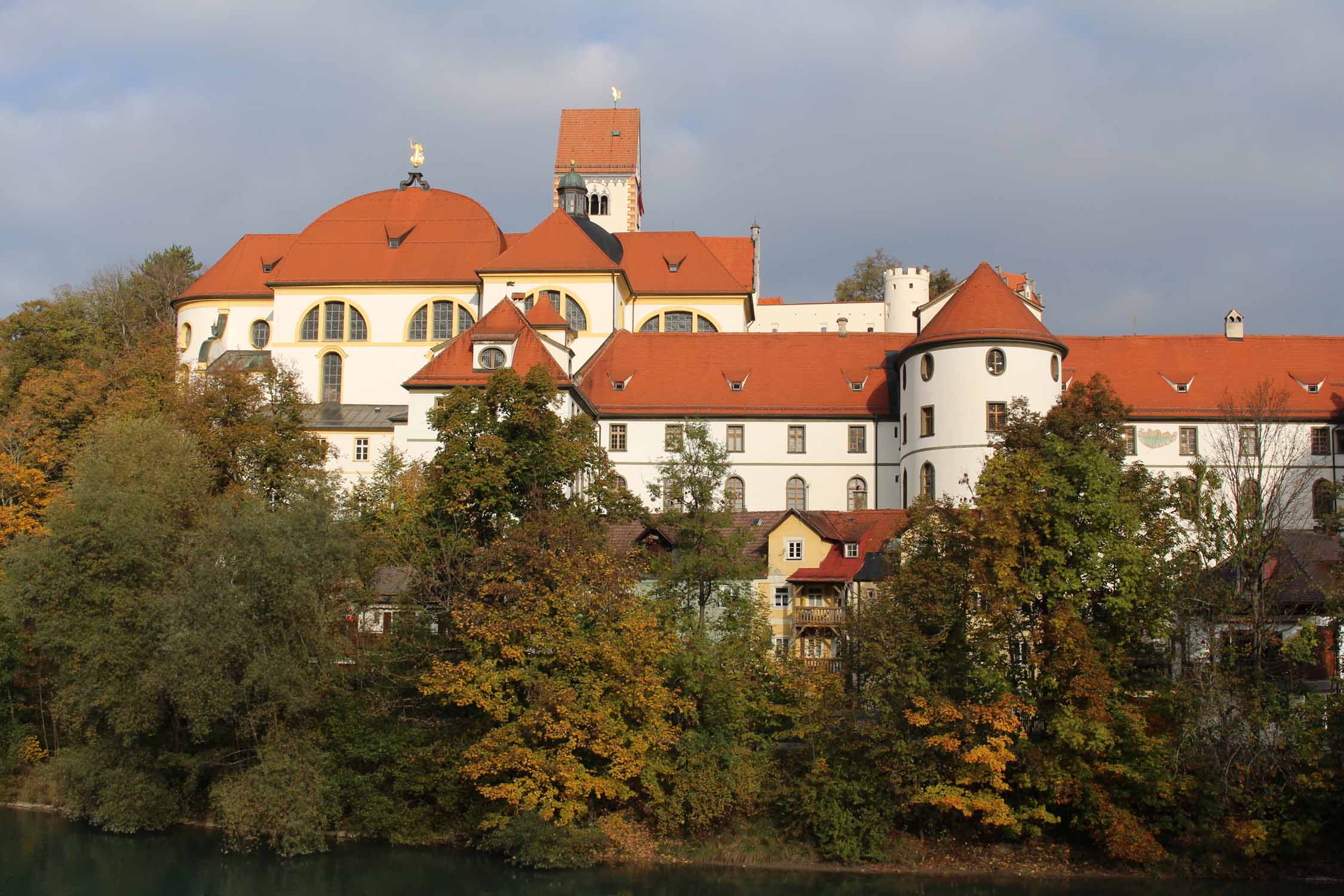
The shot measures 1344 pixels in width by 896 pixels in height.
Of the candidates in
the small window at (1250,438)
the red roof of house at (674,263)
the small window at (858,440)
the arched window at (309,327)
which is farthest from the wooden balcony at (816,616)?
the arched window at (309,327)

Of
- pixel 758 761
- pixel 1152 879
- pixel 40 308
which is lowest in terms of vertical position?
pixel 1152 879

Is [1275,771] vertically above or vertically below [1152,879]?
above

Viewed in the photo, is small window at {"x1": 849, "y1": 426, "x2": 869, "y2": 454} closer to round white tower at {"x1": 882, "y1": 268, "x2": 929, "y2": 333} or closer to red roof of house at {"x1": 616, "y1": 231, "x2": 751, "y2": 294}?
red roof of house at {"x1": 616, "y1": 231, "x2": 751, "y2": 294}

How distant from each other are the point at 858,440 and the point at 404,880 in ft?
71.3

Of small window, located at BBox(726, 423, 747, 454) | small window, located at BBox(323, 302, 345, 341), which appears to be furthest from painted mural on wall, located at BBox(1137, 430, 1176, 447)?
small window, located at BBox(323, 302, 345, 341)

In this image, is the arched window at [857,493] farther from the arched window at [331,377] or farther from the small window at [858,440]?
the arched window at [331,377]

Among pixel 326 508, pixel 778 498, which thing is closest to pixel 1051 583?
pixel 326 508

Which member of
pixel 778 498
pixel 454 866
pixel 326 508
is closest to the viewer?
pixel 454 866

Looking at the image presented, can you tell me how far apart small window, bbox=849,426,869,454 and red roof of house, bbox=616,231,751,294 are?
9.85 metres

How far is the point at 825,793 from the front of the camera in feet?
87.8

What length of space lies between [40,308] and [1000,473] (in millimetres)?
38552

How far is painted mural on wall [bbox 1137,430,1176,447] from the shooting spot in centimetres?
4275

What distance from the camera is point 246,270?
53.8 meters

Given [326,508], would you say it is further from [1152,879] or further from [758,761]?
[1152,879]
